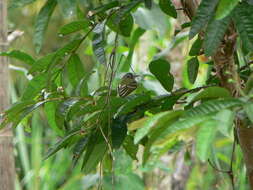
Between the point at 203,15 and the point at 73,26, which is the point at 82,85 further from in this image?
the point at 203,15

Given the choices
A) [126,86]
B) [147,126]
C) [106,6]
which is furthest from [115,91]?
[147,126]

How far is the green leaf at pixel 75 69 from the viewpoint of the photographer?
69 centimetres

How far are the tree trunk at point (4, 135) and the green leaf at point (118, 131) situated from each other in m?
0.23

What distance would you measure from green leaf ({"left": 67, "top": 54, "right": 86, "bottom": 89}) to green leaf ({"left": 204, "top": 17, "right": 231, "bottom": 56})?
24 cm

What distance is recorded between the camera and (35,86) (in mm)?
690

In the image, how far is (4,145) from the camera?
780 millimetres

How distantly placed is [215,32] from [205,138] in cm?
15

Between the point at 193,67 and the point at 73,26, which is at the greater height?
the point at 73,26

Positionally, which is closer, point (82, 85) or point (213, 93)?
point (213, 93)

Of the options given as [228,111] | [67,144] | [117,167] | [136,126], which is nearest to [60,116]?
[67,144]

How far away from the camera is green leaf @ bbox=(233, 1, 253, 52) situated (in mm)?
514

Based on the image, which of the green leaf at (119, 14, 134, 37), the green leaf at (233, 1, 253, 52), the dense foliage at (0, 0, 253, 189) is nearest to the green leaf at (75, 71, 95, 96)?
the dense foliage at (0, 0, 253, 189)

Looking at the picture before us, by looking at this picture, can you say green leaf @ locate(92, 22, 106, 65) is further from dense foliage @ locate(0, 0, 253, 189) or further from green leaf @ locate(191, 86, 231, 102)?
green leaf @ locate(191, 86, 231, 102)

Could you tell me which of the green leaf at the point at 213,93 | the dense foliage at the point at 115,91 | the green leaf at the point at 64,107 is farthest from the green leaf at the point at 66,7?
the green leaf at the point at 213,93
